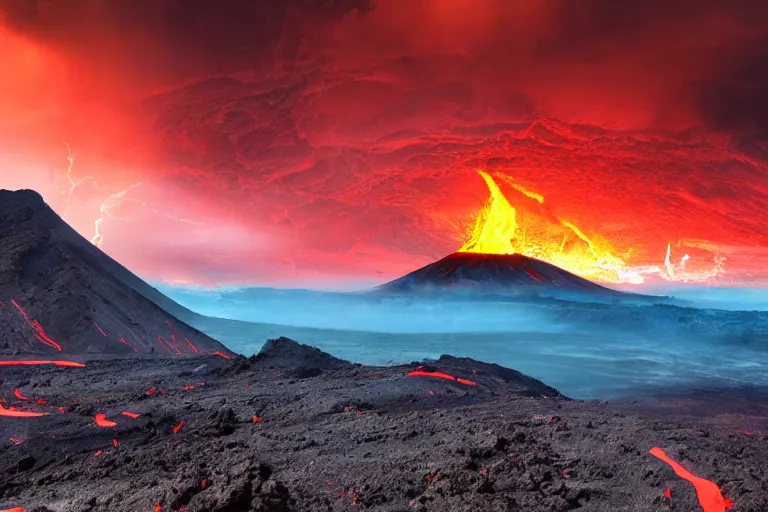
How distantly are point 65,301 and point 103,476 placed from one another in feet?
62.5

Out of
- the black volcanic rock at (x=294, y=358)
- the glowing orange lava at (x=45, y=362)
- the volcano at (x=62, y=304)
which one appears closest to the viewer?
the glowing orange lava at (x=45, y=362)

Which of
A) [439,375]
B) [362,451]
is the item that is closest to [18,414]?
[362,451]

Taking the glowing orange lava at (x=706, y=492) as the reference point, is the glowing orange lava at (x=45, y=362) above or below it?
below

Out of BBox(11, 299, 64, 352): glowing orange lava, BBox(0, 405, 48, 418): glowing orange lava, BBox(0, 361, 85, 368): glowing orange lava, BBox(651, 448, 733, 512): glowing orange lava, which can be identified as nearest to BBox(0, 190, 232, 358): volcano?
BBox(11, 299, 64, 352): glowing orange lava

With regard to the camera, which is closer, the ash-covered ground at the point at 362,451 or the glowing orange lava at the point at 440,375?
the ash-covered ground at the point at 362,451

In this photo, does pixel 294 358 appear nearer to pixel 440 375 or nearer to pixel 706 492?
pixel 440 375

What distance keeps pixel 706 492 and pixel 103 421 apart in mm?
11779

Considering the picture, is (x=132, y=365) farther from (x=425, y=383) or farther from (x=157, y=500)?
(x=157, y=500)

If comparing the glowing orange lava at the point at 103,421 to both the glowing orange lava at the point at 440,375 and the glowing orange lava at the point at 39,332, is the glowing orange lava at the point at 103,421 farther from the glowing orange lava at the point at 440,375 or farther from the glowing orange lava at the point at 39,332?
the glowing orange lava at the point at 39,332

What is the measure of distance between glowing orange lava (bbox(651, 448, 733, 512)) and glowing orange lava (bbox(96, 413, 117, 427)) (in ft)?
35.6

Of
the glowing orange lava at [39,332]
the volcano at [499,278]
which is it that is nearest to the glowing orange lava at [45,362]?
the glowing orange lava at [39,332]

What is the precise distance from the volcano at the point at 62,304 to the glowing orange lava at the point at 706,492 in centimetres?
2091

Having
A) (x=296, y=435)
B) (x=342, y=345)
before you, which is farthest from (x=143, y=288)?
(x=296, y=435)

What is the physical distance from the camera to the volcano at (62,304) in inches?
926
